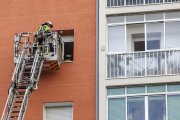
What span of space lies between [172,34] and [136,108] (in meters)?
3.62

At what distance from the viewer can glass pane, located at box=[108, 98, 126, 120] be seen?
31766mm

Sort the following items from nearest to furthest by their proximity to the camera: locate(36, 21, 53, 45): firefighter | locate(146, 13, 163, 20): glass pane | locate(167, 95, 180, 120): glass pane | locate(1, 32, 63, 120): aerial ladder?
locate(1, 32, 63, 120): aerial ladder < locate(167, 95, 180, 120): glass pane < locate(36, 21, 53, 45): firefighter < locate(146, 13, 163, 20): glass pane

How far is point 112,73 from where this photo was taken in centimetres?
3253

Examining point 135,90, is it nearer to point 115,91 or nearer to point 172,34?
point 115,91

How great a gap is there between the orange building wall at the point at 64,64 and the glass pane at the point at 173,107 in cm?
311

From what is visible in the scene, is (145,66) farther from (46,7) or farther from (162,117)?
(46,7)

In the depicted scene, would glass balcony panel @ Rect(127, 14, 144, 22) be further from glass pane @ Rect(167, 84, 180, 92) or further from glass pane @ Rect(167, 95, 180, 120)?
glass pane @ Rect(167, 95, 180, 120)

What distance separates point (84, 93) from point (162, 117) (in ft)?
11.3

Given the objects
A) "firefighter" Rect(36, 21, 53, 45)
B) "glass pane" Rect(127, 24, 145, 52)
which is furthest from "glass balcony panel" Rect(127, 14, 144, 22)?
"firefighter" Rect(36, 21, 53, 45)

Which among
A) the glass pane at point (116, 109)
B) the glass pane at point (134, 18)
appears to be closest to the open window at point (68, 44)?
the glass pane at point (134, 18)

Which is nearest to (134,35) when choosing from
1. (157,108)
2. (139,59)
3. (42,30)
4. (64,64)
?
(139,59)

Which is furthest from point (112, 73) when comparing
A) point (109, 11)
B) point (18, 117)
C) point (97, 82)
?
point (18, 117)

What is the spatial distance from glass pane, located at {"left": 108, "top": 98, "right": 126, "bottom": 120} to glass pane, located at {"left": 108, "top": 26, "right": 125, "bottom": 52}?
2310mm

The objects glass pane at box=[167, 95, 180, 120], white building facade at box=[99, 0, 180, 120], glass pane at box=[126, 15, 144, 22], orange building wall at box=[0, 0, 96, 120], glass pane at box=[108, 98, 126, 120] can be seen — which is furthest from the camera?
glass pane at box=[126, 15, 144, 22]
